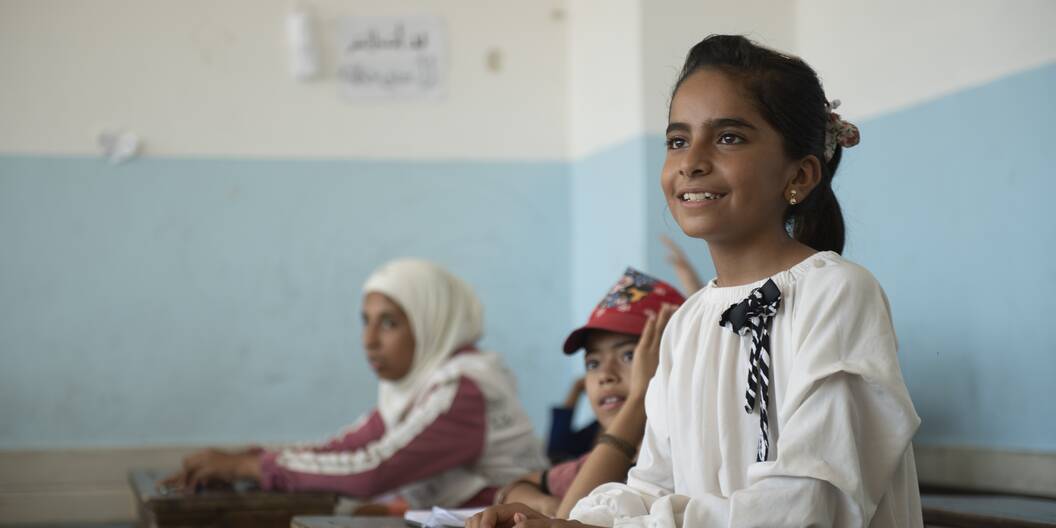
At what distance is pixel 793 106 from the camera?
1.64m

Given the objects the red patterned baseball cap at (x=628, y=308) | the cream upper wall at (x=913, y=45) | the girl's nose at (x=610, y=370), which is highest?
the cream upper wall at (x=913, y=45)

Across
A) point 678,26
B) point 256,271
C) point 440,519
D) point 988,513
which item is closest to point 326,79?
point 256,271

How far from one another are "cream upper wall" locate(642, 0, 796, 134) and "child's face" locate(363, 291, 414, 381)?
115 cm

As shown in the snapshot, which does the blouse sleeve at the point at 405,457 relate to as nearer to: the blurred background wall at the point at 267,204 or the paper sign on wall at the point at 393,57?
the blurred background wall at the point at 267,204

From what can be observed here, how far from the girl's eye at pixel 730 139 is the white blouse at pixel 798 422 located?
19 cm

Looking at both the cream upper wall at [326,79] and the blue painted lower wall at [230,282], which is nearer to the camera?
the cream upper wall at [326,79]

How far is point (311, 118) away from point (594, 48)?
1.19 meters

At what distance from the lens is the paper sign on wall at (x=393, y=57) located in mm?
4879

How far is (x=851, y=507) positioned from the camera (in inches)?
55.1

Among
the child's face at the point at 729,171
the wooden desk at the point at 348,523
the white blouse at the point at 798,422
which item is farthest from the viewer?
the wooden desk at the point at 348,523

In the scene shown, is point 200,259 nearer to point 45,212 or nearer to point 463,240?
point 45,212

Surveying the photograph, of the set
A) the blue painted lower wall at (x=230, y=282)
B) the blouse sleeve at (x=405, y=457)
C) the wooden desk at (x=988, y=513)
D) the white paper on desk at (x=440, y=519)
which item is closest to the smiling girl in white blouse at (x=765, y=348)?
the white paper on desk at (x=440, y=519)

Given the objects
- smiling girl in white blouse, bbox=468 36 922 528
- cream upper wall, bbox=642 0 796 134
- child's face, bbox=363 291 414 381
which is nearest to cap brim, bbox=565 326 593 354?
smiling girl in white blouse, bbox=468 36 922 528

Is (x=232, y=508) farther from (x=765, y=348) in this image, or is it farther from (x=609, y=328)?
(x=765, y=348)
